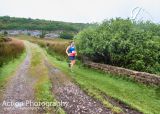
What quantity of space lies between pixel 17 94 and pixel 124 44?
1175 cm

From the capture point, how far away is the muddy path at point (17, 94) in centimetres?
1155

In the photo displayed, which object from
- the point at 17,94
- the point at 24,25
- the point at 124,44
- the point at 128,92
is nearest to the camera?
the point at 17,94

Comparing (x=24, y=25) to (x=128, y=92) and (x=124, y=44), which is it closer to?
(x=124, y=44)

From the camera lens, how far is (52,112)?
11.4m

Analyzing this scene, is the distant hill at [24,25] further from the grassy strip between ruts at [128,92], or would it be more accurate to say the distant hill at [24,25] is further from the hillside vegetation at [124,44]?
the grassy strip between ruts at [128,92]

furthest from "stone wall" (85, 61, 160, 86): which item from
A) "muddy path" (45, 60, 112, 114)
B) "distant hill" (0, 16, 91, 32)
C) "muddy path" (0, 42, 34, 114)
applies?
"distant hill" (0, 16, 91, 32)

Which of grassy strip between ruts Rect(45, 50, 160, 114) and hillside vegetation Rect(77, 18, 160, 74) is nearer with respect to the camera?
grassy strip between ruts Rect(45, 50, 160, 114)

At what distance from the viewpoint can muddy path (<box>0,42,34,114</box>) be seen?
11555 mm

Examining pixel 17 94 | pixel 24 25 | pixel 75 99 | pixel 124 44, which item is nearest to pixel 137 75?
pixel 124 44

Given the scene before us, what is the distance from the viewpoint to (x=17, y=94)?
554 inches

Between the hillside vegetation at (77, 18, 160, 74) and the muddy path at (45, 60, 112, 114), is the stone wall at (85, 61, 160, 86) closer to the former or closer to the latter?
the hillside vegetation at (77, 18, 160, 74)

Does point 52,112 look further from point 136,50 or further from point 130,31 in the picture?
point 130,31

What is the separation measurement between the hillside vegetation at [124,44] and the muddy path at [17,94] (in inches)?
314

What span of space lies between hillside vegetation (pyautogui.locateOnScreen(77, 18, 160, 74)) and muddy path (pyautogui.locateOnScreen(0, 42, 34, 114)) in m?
7.97
